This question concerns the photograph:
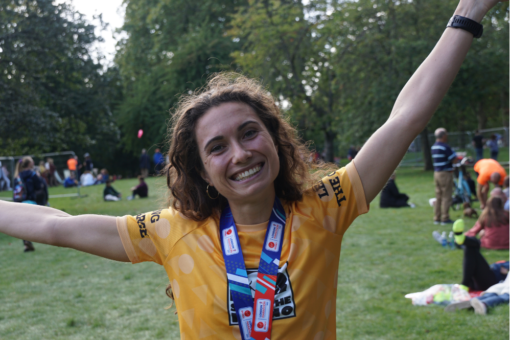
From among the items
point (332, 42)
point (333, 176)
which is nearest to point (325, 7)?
point (332, 42)

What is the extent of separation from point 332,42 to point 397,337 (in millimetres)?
23372

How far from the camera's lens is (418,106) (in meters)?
1.91

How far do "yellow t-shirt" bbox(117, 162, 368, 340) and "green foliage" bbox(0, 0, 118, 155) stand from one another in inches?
567

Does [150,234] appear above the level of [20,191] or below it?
above

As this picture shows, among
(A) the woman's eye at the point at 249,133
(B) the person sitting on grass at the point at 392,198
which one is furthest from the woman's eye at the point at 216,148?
(B) the person sitting on grass at the point at 392,198

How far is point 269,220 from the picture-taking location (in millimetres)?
2016

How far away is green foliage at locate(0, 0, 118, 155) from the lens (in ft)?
49.0

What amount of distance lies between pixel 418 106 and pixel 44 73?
1709cm

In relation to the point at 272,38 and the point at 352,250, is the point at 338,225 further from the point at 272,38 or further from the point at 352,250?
the point at 272,38

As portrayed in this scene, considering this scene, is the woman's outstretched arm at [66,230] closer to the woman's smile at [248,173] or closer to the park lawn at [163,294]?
the woman's smile at [248,173]

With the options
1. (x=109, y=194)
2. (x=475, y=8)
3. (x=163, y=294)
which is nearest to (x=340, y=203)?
(x=475, y=8)

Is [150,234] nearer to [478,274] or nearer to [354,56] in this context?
[478,274]

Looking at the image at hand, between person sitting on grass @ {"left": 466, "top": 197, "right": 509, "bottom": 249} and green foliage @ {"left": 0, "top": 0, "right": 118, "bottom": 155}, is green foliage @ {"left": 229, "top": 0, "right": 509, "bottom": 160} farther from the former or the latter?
person sitting on grass @ {"left": 466, "top": 197, "right": 509, "bottom": 249}

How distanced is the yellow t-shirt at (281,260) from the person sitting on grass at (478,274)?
4.59m
